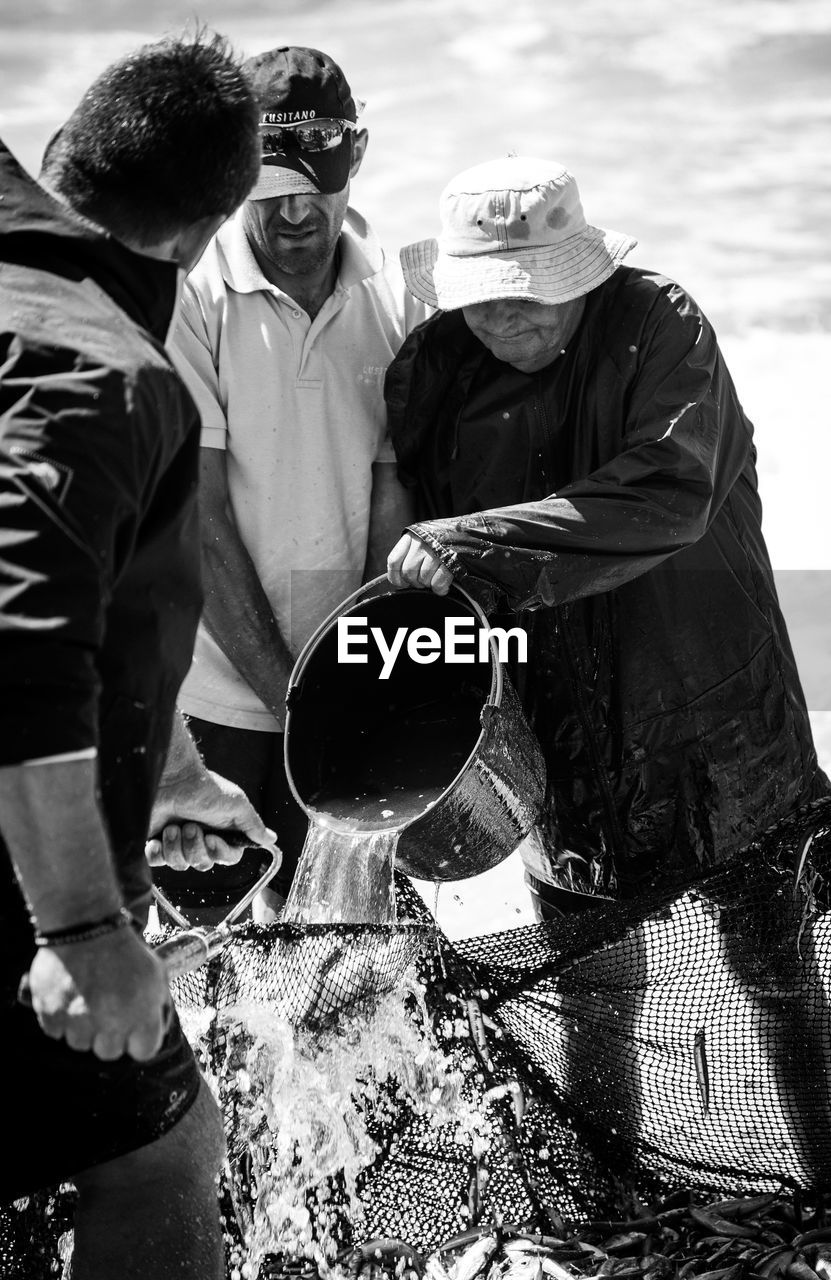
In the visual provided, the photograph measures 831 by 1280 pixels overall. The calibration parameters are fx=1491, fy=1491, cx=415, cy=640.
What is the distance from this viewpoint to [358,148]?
13.3ft

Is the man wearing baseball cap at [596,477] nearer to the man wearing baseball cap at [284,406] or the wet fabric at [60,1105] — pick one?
the man wearing baseball cap at [284,406]

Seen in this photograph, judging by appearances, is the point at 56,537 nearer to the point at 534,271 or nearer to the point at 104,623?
the point at 104,623

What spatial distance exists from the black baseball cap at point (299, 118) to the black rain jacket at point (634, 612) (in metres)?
0.47

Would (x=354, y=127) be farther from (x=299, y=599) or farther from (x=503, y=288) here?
(x=299, y=599)

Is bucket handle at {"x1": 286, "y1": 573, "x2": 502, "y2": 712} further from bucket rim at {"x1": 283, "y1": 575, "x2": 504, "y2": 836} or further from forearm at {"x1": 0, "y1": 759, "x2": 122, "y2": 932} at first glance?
forearm at {"x1": 0, "y1": 759, "x2": 122, "y2": 932}

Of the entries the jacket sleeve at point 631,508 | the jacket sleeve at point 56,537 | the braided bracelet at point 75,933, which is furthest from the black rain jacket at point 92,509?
the jacket sleeve at point 631,508

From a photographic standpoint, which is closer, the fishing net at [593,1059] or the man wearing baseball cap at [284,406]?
the fishing net at [593,1059]

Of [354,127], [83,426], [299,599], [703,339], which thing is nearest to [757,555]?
[703,339]

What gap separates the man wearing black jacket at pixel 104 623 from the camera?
181 centimetres

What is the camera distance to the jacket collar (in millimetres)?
1972

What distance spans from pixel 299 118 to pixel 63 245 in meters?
1.96

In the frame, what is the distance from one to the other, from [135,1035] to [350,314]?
8.07ft

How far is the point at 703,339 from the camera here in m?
3.47

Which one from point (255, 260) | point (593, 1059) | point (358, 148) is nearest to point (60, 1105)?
point (593, 1059)
